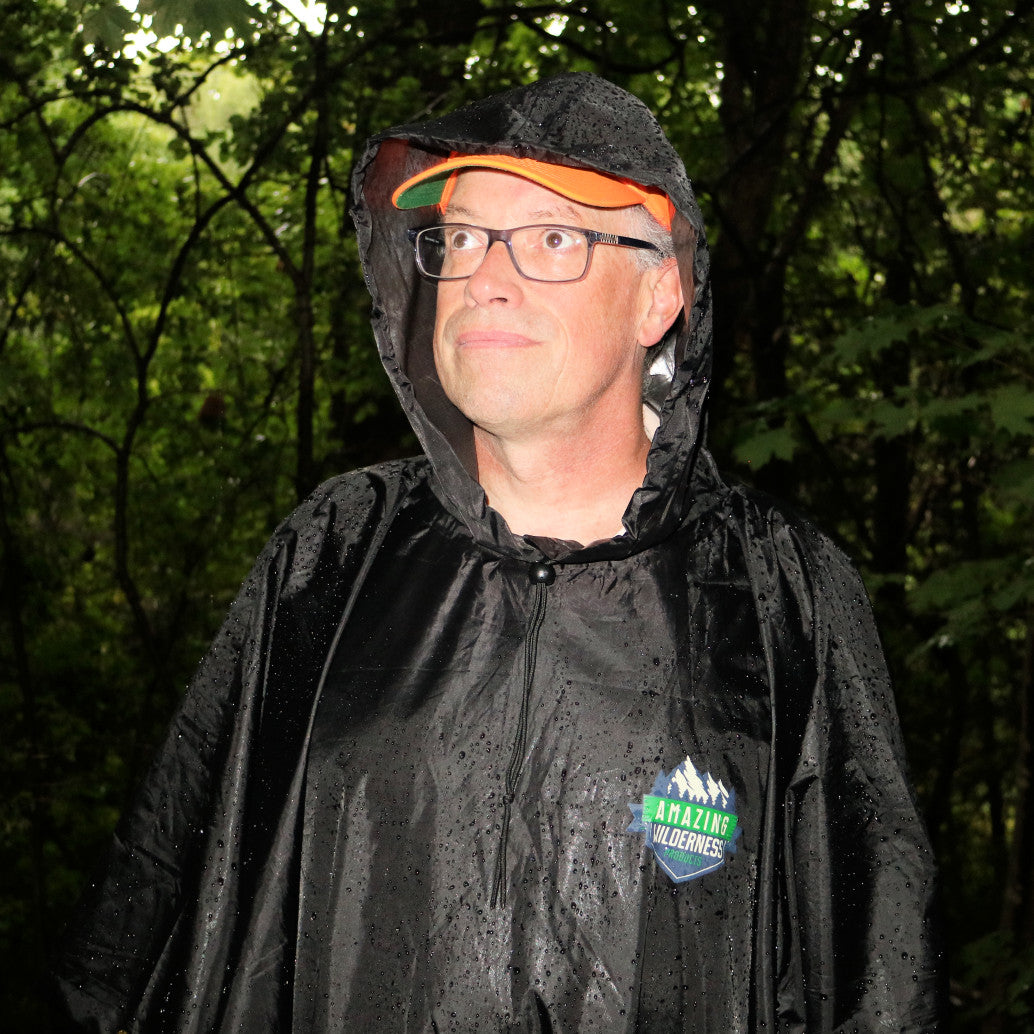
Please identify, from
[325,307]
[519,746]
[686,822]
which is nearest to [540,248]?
[519,746]

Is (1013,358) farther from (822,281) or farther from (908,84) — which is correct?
(822,281)

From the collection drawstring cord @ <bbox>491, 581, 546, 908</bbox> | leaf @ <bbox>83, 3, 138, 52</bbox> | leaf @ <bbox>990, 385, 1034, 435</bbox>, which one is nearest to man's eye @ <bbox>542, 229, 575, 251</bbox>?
drawstring cord @ <bbox>491, 581, 546, 908</bbox>

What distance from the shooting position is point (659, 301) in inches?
79.3

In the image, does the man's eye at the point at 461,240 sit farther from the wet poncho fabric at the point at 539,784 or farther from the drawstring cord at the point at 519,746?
the drawstring cord at the point at 519,746

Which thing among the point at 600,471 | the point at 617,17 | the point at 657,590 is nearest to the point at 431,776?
the point at 657,590

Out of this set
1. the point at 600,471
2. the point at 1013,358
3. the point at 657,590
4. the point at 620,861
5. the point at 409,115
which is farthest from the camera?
the point at 409,115

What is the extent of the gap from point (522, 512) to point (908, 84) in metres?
4.09

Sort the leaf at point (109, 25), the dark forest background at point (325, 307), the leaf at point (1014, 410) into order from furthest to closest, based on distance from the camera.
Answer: the dark forest background at point (325, 307), the leaf at point (1014, 410), the leaf at point (109, 25)

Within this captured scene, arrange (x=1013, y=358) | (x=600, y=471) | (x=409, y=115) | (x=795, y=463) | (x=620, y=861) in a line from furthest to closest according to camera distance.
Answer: (x=795, y=463) < (x=409, y=115) < (x=1013, y=358) < (x=600, y=471) < (x=620, y=861)

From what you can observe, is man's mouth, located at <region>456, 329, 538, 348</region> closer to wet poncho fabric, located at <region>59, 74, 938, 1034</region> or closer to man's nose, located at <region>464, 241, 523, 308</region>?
man's nose, located at <region>464, 241, 523, 308</region>

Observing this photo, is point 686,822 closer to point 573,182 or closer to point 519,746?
point 519,746

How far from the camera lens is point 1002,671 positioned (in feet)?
25.8

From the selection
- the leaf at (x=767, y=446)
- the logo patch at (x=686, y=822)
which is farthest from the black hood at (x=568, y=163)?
the leaf at (x=767, y=446)

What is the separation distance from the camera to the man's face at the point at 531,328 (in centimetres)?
183
